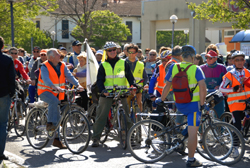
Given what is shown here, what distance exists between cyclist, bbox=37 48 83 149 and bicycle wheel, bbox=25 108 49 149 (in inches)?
9.5

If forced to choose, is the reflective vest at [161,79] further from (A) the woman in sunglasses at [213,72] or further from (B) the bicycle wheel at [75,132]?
(B) the bicycle wheel at [75,132]

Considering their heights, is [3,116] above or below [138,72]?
below

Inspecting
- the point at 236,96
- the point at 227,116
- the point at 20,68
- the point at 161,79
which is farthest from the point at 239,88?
the point at 20,68

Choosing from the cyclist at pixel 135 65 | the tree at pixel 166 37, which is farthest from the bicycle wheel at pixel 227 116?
the tree at pixel 166 37

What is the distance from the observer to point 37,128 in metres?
7.89

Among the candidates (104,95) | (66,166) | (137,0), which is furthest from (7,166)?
(137,0)

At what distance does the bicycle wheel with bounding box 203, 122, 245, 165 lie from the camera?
6.22 meters

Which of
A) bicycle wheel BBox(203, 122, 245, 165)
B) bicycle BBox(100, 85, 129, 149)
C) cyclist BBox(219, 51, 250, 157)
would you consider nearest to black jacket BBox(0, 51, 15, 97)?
bicycle BBox(100, 85, 129, 149)

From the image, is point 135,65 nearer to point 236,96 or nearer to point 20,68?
point 236,96

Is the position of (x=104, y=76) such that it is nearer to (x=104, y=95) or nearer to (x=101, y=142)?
(x=104, y=95)

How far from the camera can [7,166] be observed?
20.9ft

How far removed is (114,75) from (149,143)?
5.92 ft

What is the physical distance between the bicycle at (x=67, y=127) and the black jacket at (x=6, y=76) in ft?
3.50

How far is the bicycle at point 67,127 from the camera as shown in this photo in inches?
286
